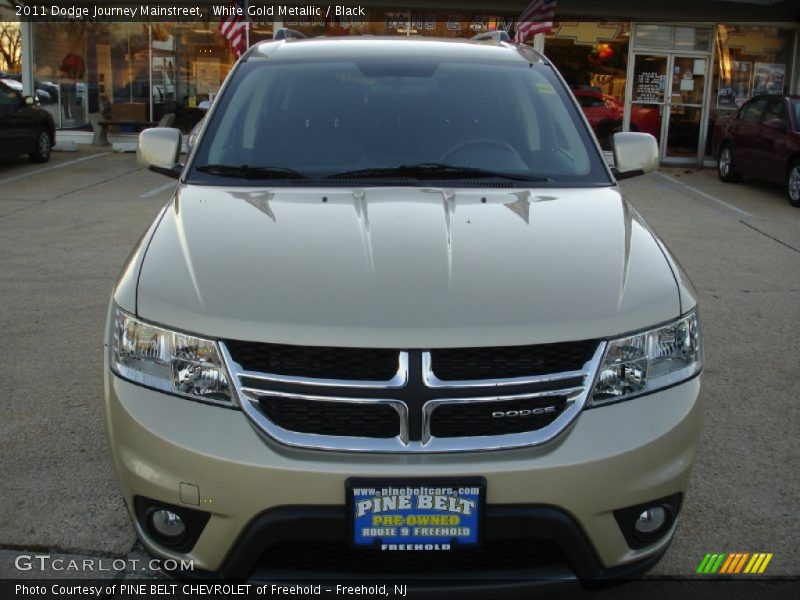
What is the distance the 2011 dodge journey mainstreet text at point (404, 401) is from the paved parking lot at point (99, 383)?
35.8 inches

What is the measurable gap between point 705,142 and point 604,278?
16.9 meters

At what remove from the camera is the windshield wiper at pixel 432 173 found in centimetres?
349

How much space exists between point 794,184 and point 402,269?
11.7 metres

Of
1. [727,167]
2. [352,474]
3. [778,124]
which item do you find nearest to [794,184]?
[778,124]

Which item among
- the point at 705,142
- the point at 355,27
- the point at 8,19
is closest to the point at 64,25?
the point at 8,19

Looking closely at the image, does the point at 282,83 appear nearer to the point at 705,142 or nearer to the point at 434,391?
the point at 434,391

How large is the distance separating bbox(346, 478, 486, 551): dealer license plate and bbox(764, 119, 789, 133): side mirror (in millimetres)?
12529

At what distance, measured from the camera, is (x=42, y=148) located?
15820 mm

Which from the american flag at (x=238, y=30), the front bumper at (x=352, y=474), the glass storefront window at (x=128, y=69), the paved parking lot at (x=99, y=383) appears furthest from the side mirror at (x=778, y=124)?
the front bumper at (x=352, y=474)

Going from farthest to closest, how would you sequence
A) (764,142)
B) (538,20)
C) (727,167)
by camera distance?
1. (727,167)
2. (538,20)
3. (764,142)

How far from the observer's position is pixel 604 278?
2637 millimetres

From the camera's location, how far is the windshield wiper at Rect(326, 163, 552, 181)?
3.49m

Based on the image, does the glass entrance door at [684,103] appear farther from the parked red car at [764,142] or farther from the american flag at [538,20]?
the american flag at [538,20]

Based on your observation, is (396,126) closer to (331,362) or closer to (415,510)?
(331,362)
